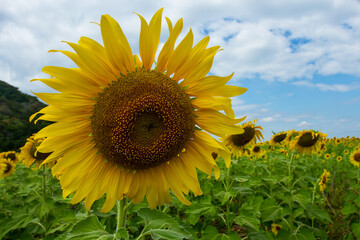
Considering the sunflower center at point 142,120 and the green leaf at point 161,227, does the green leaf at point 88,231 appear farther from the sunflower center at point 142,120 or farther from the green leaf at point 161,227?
the sunflower center at point 142,120

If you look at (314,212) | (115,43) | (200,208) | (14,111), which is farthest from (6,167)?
(14,111)

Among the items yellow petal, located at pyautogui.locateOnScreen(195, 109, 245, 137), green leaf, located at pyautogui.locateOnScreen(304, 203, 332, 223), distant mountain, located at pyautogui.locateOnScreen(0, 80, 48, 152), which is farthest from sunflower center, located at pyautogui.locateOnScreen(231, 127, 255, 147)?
distant mountain, located at pyautogui.locateOnScreen(0, 80, 48, 152)

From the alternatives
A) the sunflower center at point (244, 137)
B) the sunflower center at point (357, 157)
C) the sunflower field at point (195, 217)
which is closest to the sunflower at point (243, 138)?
the sunflower center at point (244, 137)

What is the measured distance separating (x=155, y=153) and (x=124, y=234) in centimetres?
59

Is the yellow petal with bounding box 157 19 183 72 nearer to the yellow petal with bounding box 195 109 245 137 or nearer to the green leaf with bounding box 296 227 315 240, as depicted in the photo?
the yellow petal with bounding box 195 109 245 137

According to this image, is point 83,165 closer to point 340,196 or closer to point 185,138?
point 185,138

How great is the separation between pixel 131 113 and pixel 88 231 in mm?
914

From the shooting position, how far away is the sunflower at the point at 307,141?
6.96 m

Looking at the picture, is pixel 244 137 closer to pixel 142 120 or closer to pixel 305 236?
pixel 305 236

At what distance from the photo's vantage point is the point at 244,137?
6062mm

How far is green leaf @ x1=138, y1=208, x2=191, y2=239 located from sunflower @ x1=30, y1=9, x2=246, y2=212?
10cm

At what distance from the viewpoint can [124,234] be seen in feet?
6.06

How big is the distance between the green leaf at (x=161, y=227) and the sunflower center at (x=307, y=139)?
5862 millimetres

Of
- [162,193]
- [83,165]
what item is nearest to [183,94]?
[162,193]
